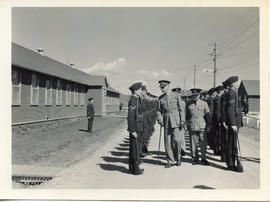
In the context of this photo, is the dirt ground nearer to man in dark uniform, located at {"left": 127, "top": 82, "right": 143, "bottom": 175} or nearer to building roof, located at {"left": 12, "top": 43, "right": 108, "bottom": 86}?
man in dark uniform, located at {"left": 127, "top": 82, "right": 143, "bottom": 175}

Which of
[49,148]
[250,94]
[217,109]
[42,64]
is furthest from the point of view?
[42,64]

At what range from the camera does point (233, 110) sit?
6.94 m

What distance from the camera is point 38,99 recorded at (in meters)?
14.2

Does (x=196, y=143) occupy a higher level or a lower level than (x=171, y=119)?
lower

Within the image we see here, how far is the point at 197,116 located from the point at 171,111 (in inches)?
34.1

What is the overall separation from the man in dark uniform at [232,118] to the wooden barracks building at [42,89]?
218 inches

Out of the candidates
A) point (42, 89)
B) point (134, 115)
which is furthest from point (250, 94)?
point (42, 89)

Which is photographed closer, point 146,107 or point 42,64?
point 146,107

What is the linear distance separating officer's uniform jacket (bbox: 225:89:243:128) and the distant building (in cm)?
58

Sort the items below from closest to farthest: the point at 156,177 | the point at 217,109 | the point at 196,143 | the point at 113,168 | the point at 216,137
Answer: the point at 156,177 → the point at 113,168 → the point at 196,143 → the point at 217,109 → the point at 216,137

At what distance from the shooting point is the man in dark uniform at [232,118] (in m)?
6.89

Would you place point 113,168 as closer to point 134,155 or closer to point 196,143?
point 134,155
